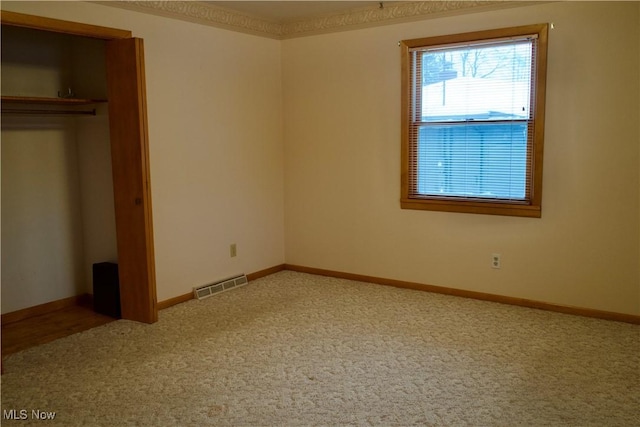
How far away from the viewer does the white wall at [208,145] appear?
14.1ft

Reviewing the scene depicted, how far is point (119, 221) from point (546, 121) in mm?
3297

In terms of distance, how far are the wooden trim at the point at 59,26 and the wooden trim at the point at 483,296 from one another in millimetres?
2803

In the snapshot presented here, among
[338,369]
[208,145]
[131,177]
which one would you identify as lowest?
[338,369]

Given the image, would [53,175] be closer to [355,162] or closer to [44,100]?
[44,100]

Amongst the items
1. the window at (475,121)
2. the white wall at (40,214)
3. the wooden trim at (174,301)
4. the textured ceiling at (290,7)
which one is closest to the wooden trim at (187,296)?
the wooden trim at (174,301)

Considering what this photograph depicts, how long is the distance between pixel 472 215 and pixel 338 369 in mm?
1965

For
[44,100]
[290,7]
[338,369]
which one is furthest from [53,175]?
[338,369]

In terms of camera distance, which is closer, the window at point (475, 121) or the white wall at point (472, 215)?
the white wall at point (472, 215)

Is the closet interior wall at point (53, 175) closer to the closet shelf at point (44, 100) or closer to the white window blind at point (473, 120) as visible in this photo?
the closet shelf at point (44, 100)

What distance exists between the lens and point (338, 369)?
10.6 feet

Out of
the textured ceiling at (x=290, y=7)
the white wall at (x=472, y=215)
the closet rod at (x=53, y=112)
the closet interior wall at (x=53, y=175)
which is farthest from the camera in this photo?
the textured ceiling at (x=290, y=7)

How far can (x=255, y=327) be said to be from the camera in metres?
3.98

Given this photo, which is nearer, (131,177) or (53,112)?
(131,177)

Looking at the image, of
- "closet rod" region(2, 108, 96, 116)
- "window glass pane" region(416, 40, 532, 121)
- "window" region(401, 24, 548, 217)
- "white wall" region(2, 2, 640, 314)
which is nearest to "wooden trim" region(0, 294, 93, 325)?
"white wall" region(2, 2, 640, 314)
